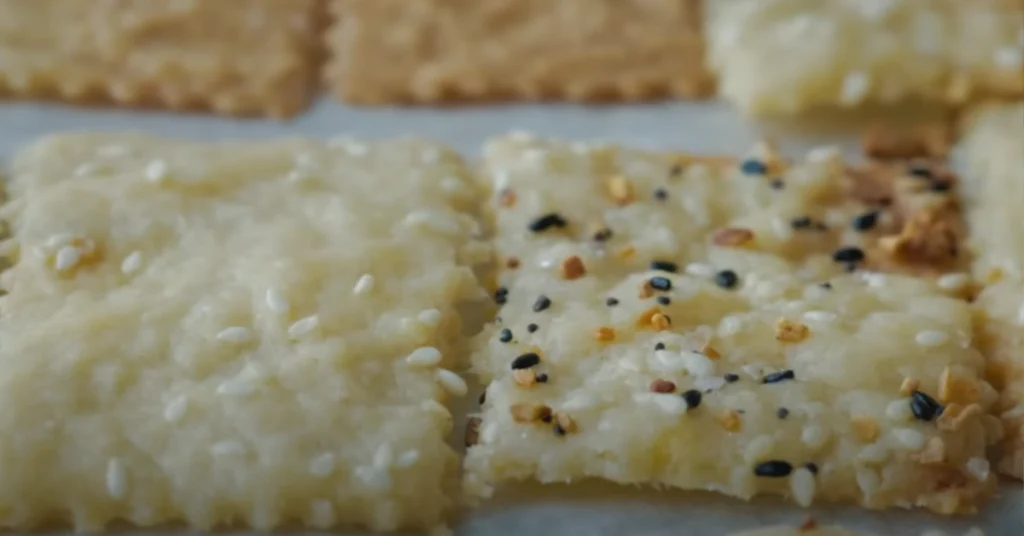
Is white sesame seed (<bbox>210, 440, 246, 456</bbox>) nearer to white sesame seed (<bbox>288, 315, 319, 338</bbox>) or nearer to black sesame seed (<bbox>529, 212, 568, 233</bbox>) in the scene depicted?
white sesame seed (<bbox>288, 315, 319, 338</bbox>)

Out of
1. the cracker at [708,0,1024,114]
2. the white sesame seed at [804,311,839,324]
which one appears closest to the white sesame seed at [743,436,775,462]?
the white sesame seed at [804,311,839,324]

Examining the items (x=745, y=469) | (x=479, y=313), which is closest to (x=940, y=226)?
(x=745, y=469)

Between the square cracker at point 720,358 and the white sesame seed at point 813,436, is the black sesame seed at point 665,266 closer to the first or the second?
the square cracker at point 720,358

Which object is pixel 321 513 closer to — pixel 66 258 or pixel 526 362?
pixel 526 362

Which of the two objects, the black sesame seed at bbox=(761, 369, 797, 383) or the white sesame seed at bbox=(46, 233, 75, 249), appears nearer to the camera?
the black sesame seed at bbox=(761, 369, 797, 383)

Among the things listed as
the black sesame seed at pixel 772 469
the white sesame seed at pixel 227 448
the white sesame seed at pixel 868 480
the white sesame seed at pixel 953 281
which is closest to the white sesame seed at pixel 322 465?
the white sesame seed at pixel 227 448

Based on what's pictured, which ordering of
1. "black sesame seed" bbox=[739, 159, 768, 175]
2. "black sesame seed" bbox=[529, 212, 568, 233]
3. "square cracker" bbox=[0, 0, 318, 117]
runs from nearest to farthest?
"black sesame seed" bbox=[529, 212, 568, 233] → "black sesame seed" bbox=[739, 159, 768, 175] → "square cracker" bbox=[0, 0, 318, 117]

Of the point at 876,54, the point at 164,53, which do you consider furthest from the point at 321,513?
the point at 876,54
